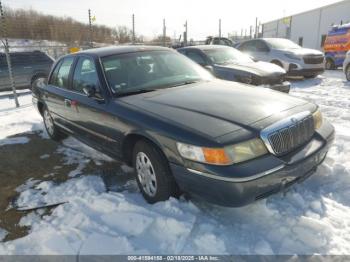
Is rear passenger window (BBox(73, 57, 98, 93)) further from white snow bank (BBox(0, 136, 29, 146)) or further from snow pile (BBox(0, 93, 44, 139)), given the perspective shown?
snow pile (BBox(0, 93, 44, 139))

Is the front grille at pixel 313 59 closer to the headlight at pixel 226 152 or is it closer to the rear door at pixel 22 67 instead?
the headlight at pixel 226 152

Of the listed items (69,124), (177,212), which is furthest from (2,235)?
(69,124)

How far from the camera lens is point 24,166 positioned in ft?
15.2

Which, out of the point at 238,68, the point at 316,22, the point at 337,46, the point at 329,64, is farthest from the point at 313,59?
the point at 316,22

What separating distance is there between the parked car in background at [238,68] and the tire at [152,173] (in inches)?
152

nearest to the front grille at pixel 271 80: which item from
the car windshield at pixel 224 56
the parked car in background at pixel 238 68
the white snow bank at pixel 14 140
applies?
the parked car in background at pixel 238 68

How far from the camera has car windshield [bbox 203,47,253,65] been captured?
8320mm

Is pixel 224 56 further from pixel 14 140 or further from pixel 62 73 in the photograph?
pixel 14 140

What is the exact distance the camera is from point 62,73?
485 centimetres

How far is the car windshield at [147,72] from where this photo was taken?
3672mm

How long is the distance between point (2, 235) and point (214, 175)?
2130 millimetres

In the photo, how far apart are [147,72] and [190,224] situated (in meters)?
2.01

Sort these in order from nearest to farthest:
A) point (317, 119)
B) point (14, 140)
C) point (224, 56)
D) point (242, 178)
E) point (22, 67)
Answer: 1. point (242, 178)
2. point (317, 119)
3. point (14, 140)
4. point (224, 56)
5. point (22, 67)

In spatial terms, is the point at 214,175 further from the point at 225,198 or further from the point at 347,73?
the point at 347,73
